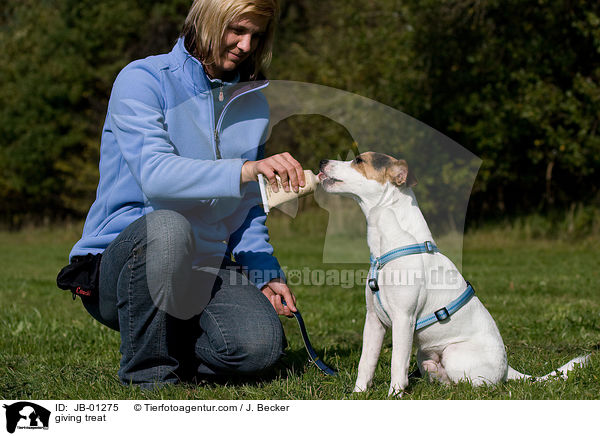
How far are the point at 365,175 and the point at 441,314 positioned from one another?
Answer: 2.49ft

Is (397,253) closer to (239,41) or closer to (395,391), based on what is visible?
(395,391)

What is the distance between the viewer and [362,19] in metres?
15.0

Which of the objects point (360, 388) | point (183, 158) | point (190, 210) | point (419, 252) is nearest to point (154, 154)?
point (183, 158)

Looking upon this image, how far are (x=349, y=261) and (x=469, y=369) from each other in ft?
5.23

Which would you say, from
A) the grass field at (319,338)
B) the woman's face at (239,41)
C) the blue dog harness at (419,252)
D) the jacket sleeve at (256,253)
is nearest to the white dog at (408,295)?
the blue dog harness at (419,252)

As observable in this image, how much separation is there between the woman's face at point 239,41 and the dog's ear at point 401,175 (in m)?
0.94

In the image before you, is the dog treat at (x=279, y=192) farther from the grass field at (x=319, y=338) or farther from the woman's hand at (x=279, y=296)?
the grass field at (x=319, y=338)

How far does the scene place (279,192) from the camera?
2.96m

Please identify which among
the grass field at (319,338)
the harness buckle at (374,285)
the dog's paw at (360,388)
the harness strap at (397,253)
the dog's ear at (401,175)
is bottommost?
the grass field at (319,338)

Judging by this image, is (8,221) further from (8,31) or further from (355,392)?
(355,392)

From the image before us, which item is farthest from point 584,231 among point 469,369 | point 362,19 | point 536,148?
point 469,369

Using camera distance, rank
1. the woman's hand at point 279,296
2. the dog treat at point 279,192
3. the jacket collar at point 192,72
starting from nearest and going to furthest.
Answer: the dog treat at point 279,192
the jacket collar at point 192,72
the woman's hand at point 279,296
